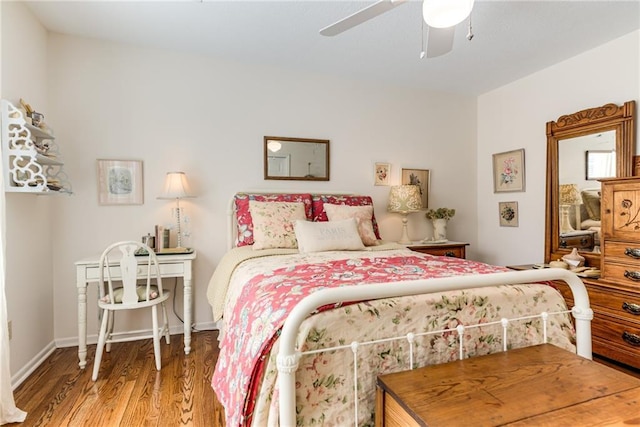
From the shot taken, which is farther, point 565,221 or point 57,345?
point 565,221

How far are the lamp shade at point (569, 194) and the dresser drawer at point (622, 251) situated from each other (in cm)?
72

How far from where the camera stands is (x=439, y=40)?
199 centimetres

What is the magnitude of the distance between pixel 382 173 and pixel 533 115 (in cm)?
165

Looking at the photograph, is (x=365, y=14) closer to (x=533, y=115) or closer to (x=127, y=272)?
(x=127, y=272)

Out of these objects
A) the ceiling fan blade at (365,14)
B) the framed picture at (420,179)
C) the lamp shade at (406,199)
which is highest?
the ceiling fan blade at (365,14)

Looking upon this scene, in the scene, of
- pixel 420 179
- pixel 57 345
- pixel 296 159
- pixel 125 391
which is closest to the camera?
pixel 125 391

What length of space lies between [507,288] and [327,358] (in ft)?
2.82

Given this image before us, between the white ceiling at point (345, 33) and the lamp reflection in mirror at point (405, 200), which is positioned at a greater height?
the white ceiling at point (345, 33)

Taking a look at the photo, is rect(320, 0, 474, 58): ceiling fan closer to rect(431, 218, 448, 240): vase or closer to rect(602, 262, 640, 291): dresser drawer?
rect(602, 262, 640, 291): dresser drawer

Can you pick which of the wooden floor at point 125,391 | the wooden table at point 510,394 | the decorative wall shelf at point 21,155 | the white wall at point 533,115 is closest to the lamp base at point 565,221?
the white wall at point 533,115

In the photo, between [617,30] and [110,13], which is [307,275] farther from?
[617,30]

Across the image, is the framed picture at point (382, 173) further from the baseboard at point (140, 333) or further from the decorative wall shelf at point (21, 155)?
the decorative wall shelf at point (21, 155)

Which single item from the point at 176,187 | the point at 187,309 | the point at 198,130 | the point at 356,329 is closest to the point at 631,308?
the point at 356,329

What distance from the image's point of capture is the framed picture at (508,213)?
12.0ft
